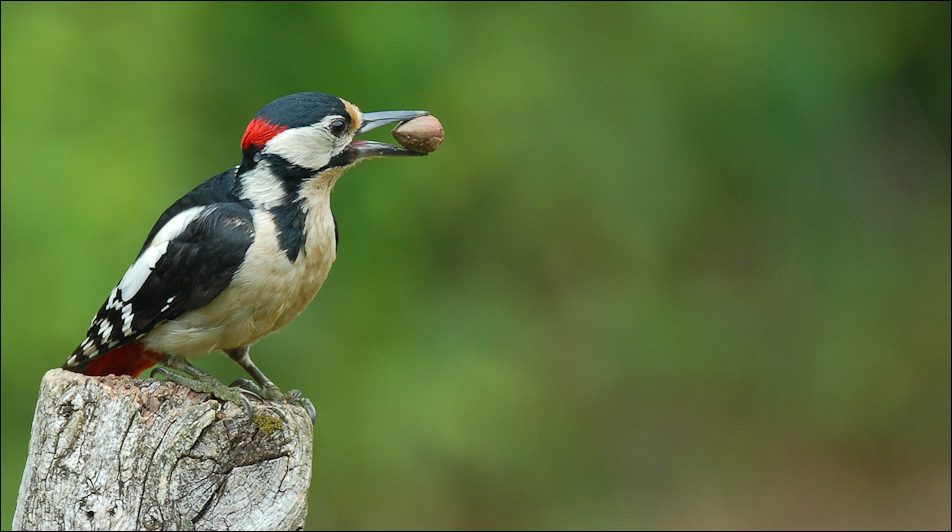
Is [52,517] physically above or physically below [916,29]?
below

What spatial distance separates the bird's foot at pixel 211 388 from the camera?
2292 millimetres

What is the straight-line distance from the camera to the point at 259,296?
269 centimetres

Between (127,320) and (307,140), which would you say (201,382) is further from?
(307,140)

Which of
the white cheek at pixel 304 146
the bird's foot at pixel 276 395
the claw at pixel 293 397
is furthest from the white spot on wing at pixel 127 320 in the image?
the white cheek at pixel 304 146

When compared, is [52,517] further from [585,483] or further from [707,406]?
[707,406]

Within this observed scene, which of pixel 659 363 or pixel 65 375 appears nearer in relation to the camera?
pixel 65 375

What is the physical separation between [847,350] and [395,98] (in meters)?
3.29

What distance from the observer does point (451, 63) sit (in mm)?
4816

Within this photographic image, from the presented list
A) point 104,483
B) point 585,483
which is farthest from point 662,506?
point 104,483

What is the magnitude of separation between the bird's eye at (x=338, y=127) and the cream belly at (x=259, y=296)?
0.21m

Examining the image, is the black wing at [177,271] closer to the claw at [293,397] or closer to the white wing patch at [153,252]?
the white wing patch at [153,252]

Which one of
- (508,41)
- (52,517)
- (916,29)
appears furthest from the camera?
(916,29)

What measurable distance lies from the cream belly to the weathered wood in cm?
51

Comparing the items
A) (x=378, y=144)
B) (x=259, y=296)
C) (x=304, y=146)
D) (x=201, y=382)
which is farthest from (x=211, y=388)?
(x=378, y=144)
